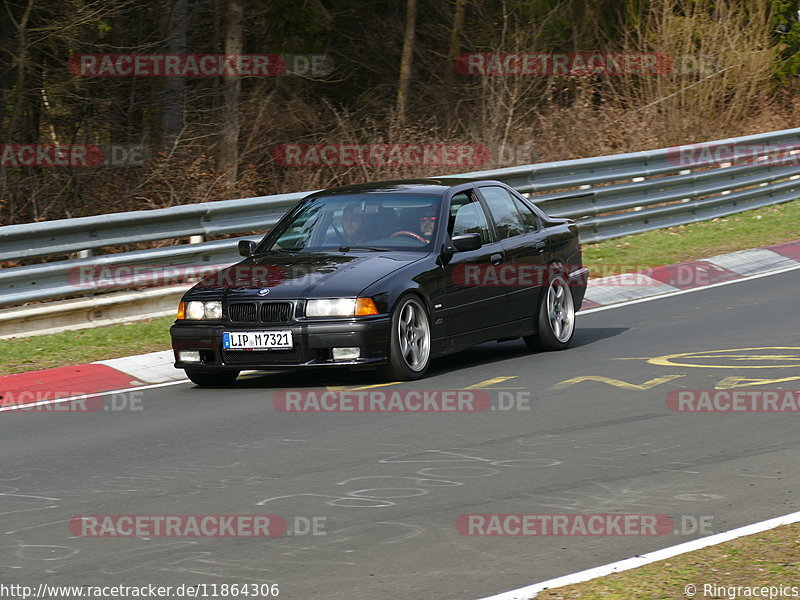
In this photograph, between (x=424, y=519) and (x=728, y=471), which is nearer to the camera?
(x=424, y=519)

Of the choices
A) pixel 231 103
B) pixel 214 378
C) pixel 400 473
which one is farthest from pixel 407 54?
pixel 400 473

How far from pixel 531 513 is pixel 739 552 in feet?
3.80

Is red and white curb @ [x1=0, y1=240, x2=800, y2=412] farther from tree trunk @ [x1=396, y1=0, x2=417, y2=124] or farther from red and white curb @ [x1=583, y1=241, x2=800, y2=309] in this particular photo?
tree trunk @ [x1=396, y1=0, x2=417, y2=124]

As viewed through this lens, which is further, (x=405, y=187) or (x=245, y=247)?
(x=405, y=187)

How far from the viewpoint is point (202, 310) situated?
10.2 m

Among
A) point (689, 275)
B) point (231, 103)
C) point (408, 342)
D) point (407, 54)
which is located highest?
point (407, 54)

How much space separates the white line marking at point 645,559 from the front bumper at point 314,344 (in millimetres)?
4309

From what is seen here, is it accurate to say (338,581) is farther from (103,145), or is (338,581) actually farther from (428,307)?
(103,145)

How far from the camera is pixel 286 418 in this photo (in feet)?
29.5

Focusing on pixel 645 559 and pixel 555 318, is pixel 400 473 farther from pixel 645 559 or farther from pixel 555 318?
pixel 555 318

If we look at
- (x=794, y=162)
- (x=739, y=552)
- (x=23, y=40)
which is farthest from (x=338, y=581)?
(x=794, y=162)

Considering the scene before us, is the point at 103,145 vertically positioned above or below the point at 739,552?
Result: above

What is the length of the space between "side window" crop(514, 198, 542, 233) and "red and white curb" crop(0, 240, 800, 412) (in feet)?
8.98

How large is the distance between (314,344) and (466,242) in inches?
64.9
